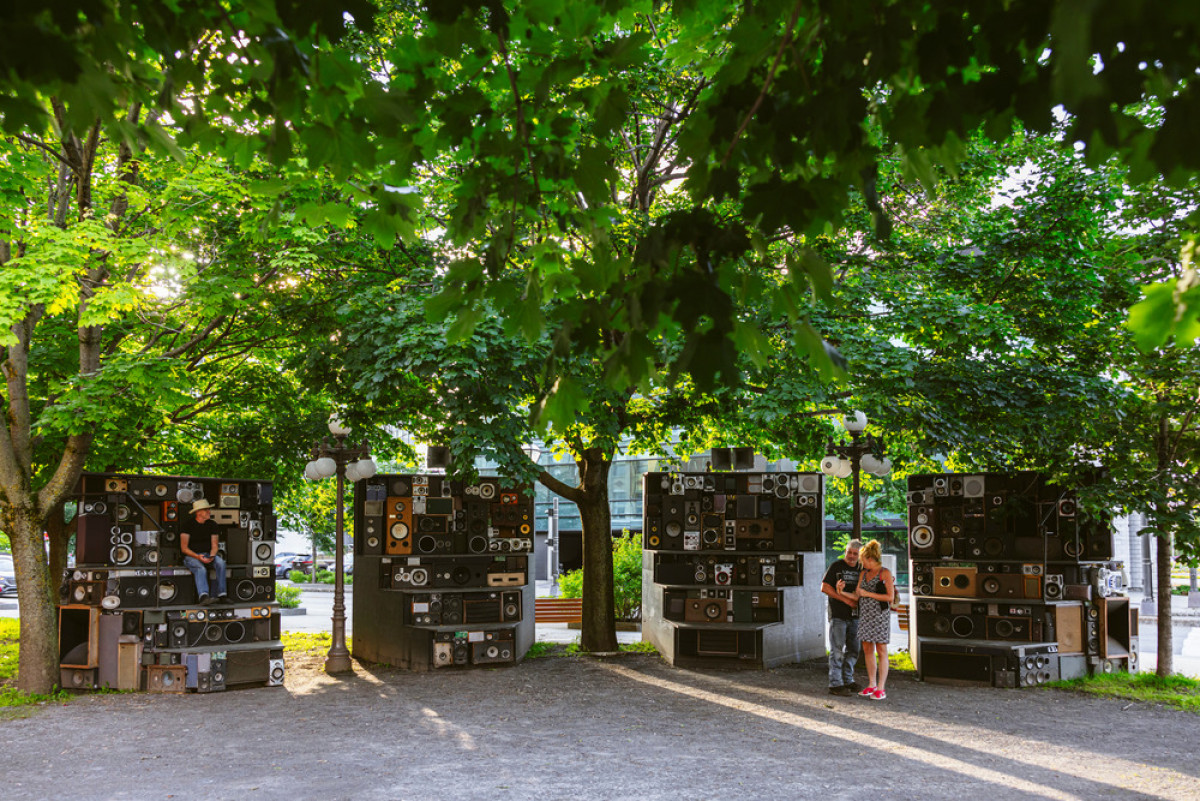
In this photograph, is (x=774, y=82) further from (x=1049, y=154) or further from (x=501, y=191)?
(x=1049, y=154)

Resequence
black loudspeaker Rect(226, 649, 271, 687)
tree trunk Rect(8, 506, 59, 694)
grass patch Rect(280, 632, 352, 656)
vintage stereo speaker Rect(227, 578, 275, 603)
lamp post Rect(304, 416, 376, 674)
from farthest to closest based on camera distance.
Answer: grass patch Rect(280, 632, 352, 656), vintage stereo speaker Rect(227, 578, 275, 603), lamp post Rect(304, 416, 376, 674), black loudspeaker Rect(226, 649, 271, 687), tree trunk Rect(8, 506, 59, 694)

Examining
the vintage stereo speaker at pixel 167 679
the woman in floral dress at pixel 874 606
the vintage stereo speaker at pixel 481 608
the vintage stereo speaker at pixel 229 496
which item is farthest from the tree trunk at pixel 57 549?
the woman in floral dress at pixel 874 606

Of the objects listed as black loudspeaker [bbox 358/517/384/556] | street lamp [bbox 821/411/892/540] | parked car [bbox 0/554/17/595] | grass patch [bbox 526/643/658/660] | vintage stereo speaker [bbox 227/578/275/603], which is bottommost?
parked car [bbox 0/554/17/595]

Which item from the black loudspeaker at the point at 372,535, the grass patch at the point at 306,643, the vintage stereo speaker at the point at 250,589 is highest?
the black loudspeaker at the point at 372,535

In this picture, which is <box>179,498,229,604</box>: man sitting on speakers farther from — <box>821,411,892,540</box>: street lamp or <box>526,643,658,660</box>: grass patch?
<box>821,411,892,540</box>: street lamp

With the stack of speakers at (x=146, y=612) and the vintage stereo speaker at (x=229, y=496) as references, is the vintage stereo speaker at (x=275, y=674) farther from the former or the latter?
the vintage stereo speaker at (x=229, y=496)

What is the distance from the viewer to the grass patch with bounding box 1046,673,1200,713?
1080 cm

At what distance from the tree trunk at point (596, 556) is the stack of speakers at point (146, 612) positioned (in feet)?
14.8

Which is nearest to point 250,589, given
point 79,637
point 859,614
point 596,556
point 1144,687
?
point 79,637

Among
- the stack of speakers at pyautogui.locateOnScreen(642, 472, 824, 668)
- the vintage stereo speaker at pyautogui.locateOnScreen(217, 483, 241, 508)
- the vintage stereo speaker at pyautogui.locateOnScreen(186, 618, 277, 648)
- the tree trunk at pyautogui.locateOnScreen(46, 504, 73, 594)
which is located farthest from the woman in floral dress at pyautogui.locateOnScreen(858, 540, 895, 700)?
the tree trunk at pyautogui.locateOnScreen(46, 504, 73, 594)

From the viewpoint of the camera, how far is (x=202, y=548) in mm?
12961

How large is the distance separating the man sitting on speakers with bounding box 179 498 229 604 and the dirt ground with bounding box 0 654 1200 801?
1510mm

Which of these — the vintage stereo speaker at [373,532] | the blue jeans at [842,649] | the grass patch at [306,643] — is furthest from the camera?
the grass patch at [306,643]

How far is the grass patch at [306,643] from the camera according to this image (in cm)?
1543
